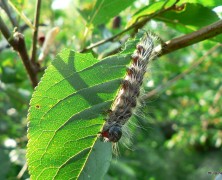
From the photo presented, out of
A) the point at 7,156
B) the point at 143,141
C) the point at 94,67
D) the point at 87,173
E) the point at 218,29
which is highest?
the point at 94,67

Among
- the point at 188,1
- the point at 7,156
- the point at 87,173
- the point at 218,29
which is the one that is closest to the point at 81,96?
the point at 87,173

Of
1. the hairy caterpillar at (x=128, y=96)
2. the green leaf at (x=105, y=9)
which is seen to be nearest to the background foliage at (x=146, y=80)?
the green leaf at (x=105, y=9)

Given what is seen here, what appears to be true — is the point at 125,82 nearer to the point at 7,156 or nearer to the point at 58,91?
the point at 58,91

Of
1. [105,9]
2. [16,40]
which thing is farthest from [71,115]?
[105,9]

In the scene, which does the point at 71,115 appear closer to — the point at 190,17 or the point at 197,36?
the point at 197,36

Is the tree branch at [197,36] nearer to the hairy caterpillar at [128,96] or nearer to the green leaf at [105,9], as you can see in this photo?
the hairy caterpillar at [128,96]

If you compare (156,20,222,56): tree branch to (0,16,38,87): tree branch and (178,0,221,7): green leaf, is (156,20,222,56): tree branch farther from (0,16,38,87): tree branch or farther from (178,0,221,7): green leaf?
(0,16,38,87): tree branch
